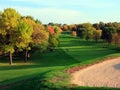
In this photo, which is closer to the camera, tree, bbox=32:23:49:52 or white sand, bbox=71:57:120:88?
white sand, bbox=71:57:120:88

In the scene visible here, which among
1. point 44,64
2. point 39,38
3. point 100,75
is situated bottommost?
point 44,64

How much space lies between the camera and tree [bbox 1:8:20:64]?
2628 inches

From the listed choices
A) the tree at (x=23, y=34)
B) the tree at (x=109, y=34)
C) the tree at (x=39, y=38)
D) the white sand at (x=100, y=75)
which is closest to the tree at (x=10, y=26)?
the tree at (x=23, y=34)

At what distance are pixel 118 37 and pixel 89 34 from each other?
1588 inches

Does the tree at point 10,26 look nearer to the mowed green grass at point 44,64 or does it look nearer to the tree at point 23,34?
the tree at point 23,34

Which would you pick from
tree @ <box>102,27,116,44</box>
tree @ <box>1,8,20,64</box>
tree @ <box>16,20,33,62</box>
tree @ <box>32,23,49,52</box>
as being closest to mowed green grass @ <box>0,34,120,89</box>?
tree @ <box>32,23,49,52</box>

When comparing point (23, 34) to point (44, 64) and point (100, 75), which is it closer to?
point (44, 64)

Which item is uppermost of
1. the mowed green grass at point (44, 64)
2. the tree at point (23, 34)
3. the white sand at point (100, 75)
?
the tree at point (23, 34)

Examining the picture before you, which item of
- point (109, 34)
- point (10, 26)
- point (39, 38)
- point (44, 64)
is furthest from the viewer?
point (109, 34)

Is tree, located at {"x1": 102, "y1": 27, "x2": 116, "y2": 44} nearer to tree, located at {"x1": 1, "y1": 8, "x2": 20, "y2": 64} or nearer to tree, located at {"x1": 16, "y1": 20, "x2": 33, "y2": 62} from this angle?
tree, located at {"x1": 16, "y1": 20, "x2": 33, "y2": 62}

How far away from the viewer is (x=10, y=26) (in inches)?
2653

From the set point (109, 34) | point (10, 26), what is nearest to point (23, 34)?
point (10, 26)

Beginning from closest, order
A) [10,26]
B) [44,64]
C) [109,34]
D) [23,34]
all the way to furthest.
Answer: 1. [44,64]
2. [23,34]
3. [10,26]
4. [109,34]

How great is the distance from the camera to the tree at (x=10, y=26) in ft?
219
